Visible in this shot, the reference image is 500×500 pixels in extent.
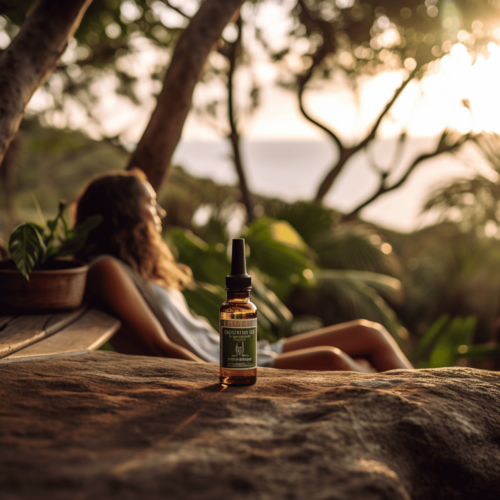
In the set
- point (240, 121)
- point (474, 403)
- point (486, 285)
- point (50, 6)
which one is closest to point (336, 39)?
point (240, 121)

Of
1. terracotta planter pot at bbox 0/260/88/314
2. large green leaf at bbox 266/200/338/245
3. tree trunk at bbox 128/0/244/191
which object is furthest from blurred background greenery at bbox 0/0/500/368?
terracotta planter pot at bbox 0/260/88/314

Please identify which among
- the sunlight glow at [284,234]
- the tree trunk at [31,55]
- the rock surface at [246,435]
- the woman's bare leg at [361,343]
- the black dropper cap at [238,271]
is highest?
the tree trunk at [31,55]

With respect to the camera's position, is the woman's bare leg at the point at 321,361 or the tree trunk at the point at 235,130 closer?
the woman's bare leg at the point at 321,361

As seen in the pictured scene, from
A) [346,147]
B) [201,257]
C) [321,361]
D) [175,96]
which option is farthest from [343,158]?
[321,361]

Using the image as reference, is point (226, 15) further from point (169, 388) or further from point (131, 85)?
point (131, 85)

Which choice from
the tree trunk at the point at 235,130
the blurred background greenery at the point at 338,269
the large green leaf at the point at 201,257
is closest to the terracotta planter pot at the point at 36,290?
the blurred background greenery at the point at 338,269

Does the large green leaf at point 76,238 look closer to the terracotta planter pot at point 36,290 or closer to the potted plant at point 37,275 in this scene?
the potted plant at point 37,275

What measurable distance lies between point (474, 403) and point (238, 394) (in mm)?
453

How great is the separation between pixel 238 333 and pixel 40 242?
2.72 ft

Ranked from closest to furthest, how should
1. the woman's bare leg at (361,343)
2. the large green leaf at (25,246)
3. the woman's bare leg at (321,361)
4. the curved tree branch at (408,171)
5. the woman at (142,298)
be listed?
the large green leaf at (25,246)
the woman at (142,298)
the woman's bare leg at (321,361)
the woman's bare leg at (361,343)
the curved tree branch at (408,171)

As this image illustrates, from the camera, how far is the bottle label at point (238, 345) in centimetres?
103

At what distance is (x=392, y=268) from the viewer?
17.5 ft

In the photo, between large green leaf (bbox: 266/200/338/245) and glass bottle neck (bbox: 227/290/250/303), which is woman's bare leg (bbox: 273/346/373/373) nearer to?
glass bottle neck (bbox: 227/290/250/303)

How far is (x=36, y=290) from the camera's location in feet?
5.10
